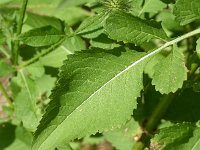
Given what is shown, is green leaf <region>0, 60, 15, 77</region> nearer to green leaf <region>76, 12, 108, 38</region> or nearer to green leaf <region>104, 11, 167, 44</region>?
green leaf <region>76, 12, 108, 38</region>

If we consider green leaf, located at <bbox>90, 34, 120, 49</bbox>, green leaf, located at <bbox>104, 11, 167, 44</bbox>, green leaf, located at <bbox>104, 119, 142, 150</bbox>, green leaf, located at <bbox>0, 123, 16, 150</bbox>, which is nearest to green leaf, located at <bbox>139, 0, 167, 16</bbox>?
green leaf, located at <bbox>90, 34, 120, 49</bbox>

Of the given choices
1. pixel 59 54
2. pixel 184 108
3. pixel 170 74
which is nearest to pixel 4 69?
pixel 59 54

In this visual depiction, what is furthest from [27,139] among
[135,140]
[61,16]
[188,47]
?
[188,47]

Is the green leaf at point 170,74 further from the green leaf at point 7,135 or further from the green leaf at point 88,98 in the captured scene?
the green leaf at point 7,135

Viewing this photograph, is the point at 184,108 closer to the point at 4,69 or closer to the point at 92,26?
the point at 92,26

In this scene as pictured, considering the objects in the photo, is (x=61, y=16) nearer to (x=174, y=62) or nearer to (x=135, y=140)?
(x=135, y=140)

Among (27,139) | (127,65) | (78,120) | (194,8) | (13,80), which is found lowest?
(27,139)

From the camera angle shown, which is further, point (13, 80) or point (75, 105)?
point (13, 80)
